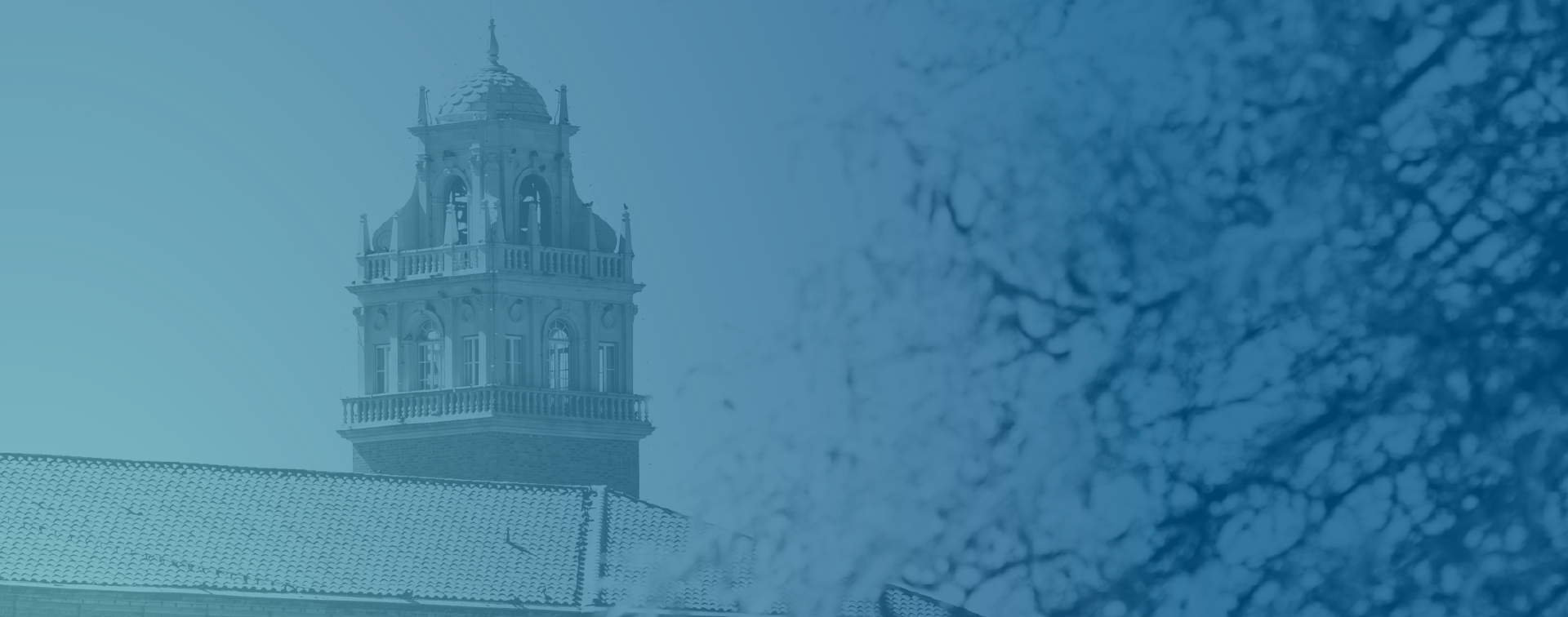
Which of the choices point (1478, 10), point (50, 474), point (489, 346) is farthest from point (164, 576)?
point (1478, 10)

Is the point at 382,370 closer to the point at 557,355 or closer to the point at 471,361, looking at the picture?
the point at 471,361

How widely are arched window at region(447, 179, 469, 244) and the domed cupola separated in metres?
1.18

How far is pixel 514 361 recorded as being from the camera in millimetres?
53625

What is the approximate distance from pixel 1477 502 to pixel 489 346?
47230 millimetres

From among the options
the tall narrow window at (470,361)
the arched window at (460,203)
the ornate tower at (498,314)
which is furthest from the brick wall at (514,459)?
the arched window at (460,203)

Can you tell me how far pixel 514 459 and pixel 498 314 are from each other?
110 inches

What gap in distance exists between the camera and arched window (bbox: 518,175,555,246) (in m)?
53.5

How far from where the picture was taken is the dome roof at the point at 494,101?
53594 mm

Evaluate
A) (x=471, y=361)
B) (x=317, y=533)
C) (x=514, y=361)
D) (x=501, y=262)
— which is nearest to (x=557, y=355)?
(x=514, y=361)

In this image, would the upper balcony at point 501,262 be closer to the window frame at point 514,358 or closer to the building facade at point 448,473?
the building facade at point 448,473

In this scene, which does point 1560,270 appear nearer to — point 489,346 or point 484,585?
point 484,585

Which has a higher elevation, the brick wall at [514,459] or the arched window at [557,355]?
the arched window at [557,355]

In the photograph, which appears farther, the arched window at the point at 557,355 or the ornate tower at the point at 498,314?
the arched window at the point at 557,355

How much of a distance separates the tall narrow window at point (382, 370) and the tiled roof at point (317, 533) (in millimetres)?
8866
